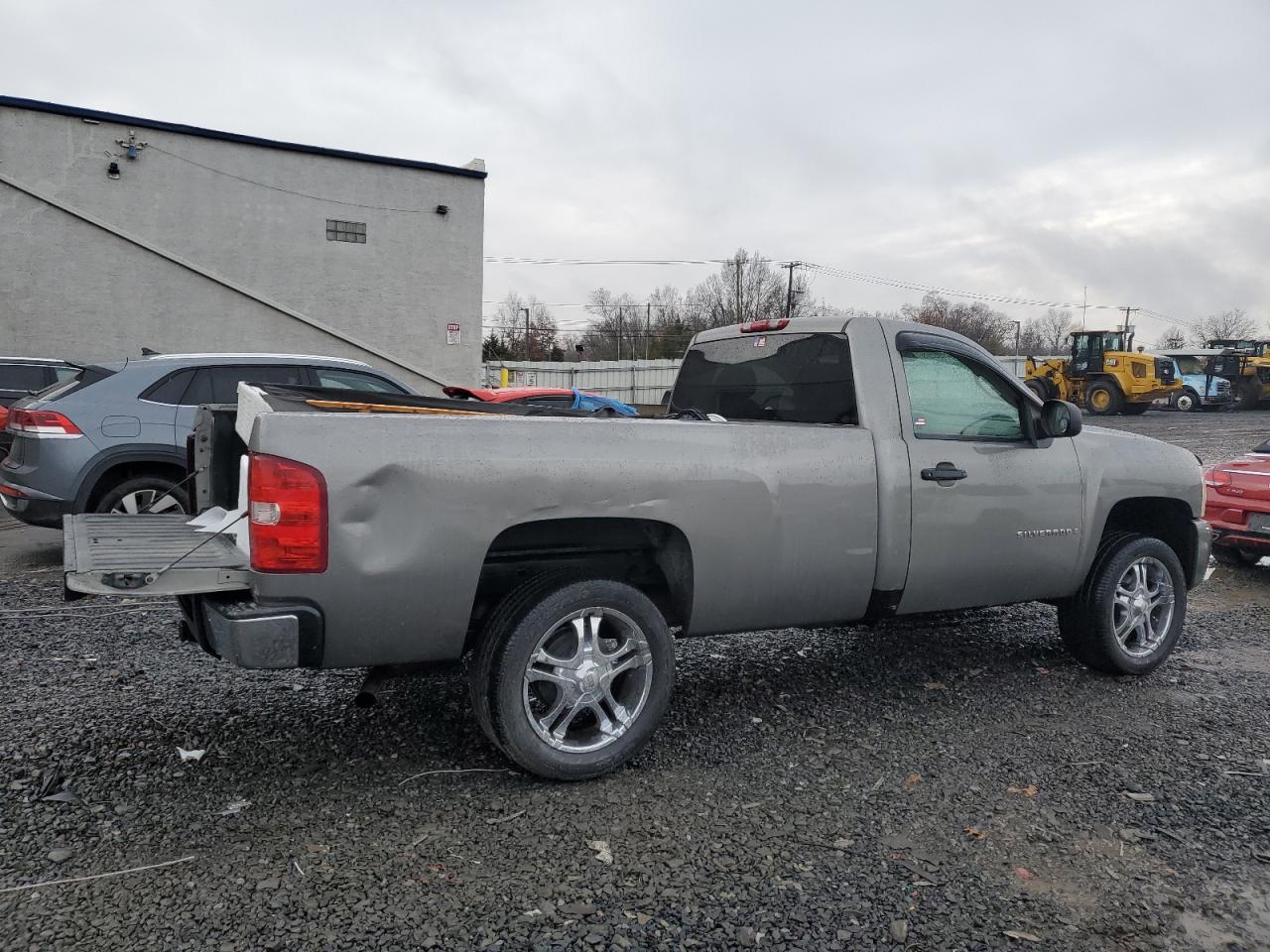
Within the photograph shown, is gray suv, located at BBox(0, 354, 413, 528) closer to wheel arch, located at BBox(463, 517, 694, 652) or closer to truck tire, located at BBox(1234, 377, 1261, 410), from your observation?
wheel arch, located at BBox(463, 517, 694, 652)

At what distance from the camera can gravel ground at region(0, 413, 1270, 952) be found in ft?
8.73

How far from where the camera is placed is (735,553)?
3781 millimetres

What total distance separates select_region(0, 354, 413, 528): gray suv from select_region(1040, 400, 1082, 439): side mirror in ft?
15.0

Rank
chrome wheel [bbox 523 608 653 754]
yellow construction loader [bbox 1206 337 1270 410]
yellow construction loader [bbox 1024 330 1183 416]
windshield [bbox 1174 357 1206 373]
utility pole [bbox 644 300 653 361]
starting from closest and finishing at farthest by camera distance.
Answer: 1. chrome wheel [bbox 523 608 653 754]
2. yellow construction loader [bbox 1024 330 1183 416]
3. yellow construction loader [bbox 1206 337 1270 410]
4. windshield [bbox 1174 357 1206 373]
5. utility pole [bbox 644 300 653 361]

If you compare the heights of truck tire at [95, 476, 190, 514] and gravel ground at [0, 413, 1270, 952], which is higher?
truck tire at [95, 476, 190, 514]

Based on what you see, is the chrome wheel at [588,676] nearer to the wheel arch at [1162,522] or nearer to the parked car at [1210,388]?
the wheel arch at [1162,522]

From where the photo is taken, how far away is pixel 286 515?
9.85 feet

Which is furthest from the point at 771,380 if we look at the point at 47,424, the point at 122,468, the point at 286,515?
the point at 47,424

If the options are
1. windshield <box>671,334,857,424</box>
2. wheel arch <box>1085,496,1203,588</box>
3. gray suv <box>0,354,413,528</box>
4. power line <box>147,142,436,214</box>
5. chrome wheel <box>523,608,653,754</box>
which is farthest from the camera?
power line <box>147,142,436,214</box>

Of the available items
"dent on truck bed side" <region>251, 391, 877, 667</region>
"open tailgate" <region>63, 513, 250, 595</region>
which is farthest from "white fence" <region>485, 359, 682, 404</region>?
"open tailgate" <region>63, 513, 250, 595</region>

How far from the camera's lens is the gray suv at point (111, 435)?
692 cm

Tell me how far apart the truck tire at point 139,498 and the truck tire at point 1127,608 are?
6.18 meters

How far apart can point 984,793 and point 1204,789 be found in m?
0.88

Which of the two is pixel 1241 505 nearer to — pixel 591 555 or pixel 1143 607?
pixel 1143 607
